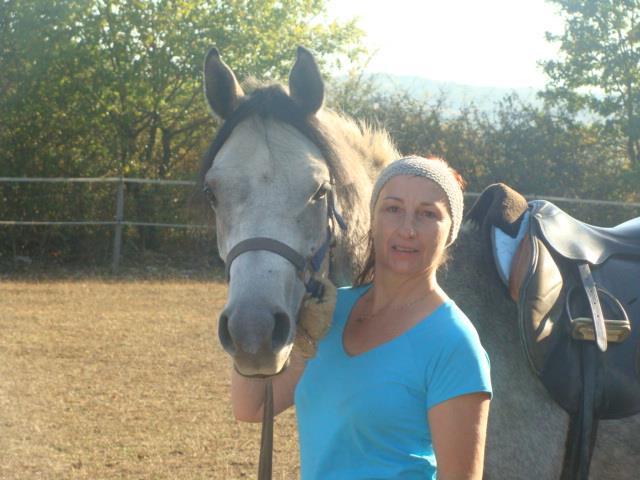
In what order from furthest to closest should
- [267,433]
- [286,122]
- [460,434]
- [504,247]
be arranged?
[504,247]
[286,122]
[267,433]
[460,434]

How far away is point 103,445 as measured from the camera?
4723 millimetres

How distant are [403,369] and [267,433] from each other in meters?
0.55

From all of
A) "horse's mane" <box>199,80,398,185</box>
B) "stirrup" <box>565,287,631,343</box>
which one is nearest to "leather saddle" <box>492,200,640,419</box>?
"stirrup" <box>565,287,631,343</box>

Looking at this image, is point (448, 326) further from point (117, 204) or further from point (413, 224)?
point (117, 204)

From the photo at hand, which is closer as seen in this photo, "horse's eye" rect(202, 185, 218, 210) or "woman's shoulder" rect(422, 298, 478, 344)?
"woman's shoulder" rect(422, 298, 478, 344)

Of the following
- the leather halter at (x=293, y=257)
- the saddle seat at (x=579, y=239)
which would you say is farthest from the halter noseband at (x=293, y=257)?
the saddle seat at (x=579, y=239)

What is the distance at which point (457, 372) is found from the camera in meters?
1.66

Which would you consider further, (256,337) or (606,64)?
(606,64)

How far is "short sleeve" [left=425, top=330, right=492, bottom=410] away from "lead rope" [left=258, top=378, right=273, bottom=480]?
54 centimetres

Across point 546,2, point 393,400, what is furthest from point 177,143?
point 393,400

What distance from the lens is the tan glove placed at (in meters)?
1.97

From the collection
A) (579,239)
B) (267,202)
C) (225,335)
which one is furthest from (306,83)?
(579,239)

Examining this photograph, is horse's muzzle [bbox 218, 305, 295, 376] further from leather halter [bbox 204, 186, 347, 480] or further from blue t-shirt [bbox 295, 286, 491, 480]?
blue t-shirt [bbox 295, 286, 491, 480]

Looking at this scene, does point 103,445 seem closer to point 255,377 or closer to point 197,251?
point 255,377
